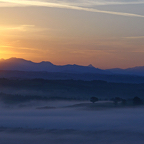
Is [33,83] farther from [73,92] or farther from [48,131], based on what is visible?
[48,131]

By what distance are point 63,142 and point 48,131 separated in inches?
269

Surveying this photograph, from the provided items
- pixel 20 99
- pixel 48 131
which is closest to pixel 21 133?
pixel 48 131

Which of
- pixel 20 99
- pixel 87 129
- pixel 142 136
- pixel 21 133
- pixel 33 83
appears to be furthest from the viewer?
pixel 33 83

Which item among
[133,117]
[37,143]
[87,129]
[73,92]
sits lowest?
[37,143]

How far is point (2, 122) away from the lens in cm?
4550

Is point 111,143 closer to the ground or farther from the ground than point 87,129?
closer to the ground

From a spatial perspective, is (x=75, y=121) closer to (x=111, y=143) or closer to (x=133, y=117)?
(x=133, y=117)

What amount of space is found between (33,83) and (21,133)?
316 ft

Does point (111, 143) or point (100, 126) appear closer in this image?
point (111, 143)

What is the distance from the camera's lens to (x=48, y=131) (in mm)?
37750

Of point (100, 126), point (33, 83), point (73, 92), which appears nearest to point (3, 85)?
point (33, 83)

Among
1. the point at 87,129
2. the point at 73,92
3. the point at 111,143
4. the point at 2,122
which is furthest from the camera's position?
the point at 73,92

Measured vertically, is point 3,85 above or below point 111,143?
above

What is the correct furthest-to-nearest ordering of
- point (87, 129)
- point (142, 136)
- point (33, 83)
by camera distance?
point (33, 83)
point (87, 129)
point (142, 136)
